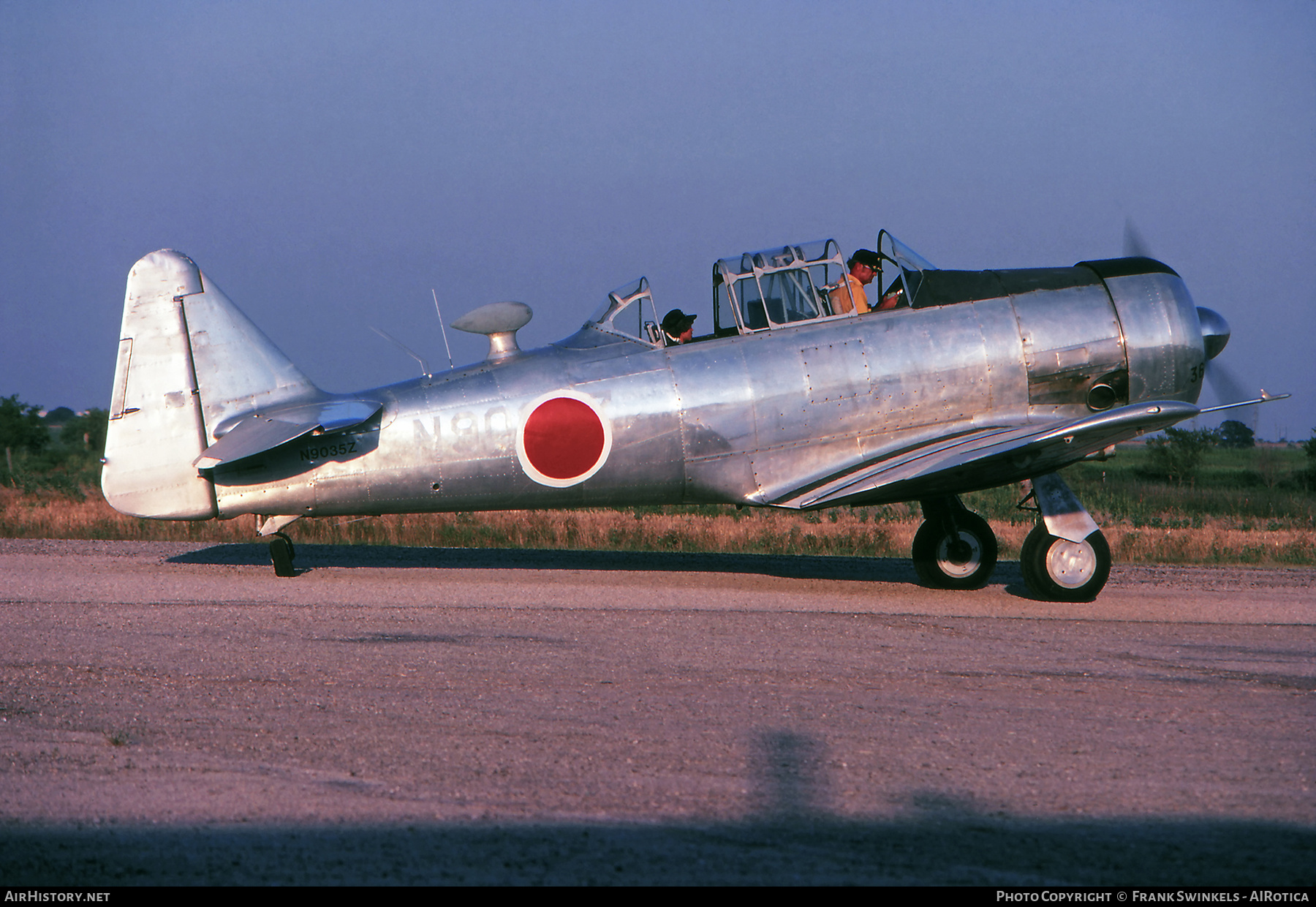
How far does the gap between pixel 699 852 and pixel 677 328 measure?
22.3ft

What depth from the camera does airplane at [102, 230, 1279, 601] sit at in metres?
9.05

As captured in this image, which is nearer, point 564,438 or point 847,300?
point 564,438

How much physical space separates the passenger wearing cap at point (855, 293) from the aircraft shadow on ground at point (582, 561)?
9.92ft

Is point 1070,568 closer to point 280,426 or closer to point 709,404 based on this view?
point 709,404

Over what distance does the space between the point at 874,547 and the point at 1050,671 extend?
28.8ft

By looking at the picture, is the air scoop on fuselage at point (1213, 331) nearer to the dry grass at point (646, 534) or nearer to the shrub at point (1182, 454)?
the dry grass at point (646, 534)

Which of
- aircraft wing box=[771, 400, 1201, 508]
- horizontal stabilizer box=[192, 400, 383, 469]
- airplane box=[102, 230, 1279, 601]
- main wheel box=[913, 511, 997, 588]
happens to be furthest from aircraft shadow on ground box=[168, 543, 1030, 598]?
horizontal stabilizer box=[192, 400, 383, 469]

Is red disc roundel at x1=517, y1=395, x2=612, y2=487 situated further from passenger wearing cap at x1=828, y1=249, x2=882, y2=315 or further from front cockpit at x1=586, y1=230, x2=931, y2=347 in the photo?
passenger wearing cap at x1=828, y1=249, x2=882, y2=315

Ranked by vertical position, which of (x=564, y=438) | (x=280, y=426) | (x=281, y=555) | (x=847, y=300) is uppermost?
(x=847, y=300)

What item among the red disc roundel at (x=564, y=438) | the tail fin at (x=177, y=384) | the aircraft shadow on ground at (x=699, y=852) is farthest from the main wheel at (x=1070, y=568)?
the tail fin at (x=177, y=384)

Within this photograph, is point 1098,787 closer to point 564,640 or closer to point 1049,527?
point 564,640

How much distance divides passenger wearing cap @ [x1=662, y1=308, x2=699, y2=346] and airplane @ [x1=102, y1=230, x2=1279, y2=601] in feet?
0.36

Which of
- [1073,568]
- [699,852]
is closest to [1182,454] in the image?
[1073,568]

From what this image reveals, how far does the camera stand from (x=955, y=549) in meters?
10.2
